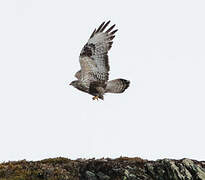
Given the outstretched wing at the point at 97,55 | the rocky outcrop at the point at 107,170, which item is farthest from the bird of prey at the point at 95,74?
the rocky outcrop at the point at 107,170

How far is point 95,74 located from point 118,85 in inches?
34.0

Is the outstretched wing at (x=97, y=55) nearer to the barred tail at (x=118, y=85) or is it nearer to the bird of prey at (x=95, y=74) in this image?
the bird of prey at (x=95, y=74)

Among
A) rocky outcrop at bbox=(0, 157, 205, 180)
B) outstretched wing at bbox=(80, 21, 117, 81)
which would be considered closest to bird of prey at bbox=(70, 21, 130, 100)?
outstretched wing at bbox=(80, 21, 117, 81)

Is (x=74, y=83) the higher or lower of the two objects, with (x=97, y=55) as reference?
lower

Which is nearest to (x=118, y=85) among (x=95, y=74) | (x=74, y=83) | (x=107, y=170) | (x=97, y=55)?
(x=95, y=74)

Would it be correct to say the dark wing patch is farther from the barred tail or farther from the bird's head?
the barred tail

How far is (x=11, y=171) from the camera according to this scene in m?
14.5

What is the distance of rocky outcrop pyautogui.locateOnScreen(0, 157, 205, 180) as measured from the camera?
46.6ft

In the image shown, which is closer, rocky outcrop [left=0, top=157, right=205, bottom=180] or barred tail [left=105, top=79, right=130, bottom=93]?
rocky outcrop [left=0, top=157, right=205, bottom=180]

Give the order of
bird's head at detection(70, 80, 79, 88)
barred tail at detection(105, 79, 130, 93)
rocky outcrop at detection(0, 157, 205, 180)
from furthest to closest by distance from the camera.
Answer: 1. barred tail at detection(105, 79, 130, 93)
2. bird's head at detection(70, 80, 79, 88)
3. rocky outcrop at detection(0, 157, 205, 180)

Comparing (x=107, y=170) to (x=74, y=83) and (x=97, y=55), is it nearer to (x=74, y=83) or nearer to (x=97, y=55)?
(x=74, y=83)

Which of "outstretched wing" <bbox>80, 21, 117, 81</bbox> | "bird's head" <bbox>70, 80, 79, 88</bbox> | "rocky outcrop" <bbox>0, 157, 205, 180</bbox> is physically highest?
"outstretched wing" <bbox>80, 21, 117, 81</bbox>

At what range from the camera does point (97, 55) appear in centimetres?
1595

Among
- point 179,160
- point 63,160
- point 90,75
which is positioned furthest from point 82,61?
point 179,160
